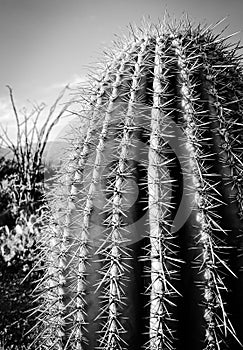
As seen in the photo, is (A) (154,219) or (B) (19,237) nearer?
(A) (154,219)

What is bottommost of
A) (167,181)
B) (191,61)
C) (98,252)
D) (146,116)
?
(98,252)

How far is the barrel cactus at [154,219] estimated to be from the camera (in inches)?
53.7

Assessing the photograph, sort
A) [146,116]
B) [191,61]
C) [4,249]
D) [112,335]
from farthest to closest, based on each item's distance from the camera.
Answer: [4,249] → [191,61] → [146,116] → [112,335]

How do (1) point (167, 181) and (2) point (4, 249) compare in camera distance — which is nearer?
(1) point (167, 181)

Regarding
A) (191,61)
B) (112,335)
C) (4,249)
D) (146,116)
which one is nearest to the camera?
(112,335)

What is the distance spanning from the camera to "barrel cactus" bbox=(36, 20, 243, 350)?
136 centimetres

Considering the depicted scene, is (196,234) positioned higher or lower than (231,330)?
higher

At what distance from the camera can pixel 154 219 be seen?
1364 mm

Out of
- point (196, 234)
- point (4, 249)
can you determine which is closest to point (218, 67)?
point (196, 234)

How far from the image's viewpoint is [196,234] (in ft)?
4.55

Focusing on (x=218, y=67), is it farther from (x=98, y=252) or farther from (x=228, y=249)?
(x=98, y=252)

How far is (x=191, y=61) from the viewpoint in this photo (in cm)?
163

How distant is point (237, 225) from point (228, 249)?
0.27 feet

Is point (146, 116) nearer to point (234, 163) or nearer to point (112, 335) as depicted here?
point (234, 163)
